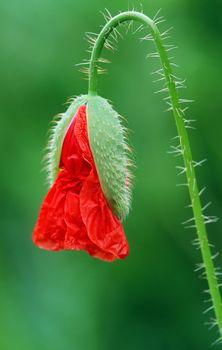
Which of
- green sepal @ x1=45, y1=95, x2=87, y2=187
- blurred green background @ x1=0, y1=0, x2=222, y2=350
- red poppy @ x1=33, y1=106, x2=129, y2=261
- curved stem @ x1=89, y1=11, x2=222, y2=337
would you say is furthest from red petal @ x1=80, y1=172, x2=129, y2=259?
blurred green background @ x1=0, y1=0, x2=222, y2=350

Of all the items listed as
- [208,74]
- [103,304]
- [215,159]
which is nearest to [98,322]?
[103,304]

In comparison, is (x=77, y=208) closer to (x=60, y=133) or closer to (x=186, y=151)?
(x=60, y=133)

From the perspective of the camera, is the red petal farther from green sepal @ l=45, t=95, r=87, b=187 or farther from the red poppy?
green sepal @ l=45, t=95, r=87, b=187

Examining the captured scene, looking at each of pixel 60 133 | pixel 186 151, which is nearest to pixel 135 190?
pixel 60 133

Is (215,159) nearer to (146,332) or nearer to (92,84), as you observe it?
(146,332)

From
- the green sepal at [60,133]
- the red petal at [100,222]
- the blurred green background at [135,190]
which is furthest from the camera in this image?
the blurred green background at [135,190]

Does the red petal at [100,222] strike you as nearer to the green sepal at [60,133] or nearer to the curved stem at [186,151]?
the green sepal at [60,133]

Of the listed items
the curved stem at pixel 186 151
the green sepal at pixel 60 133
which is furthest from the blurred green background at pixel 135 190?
the curved stem at pixel 186 151
